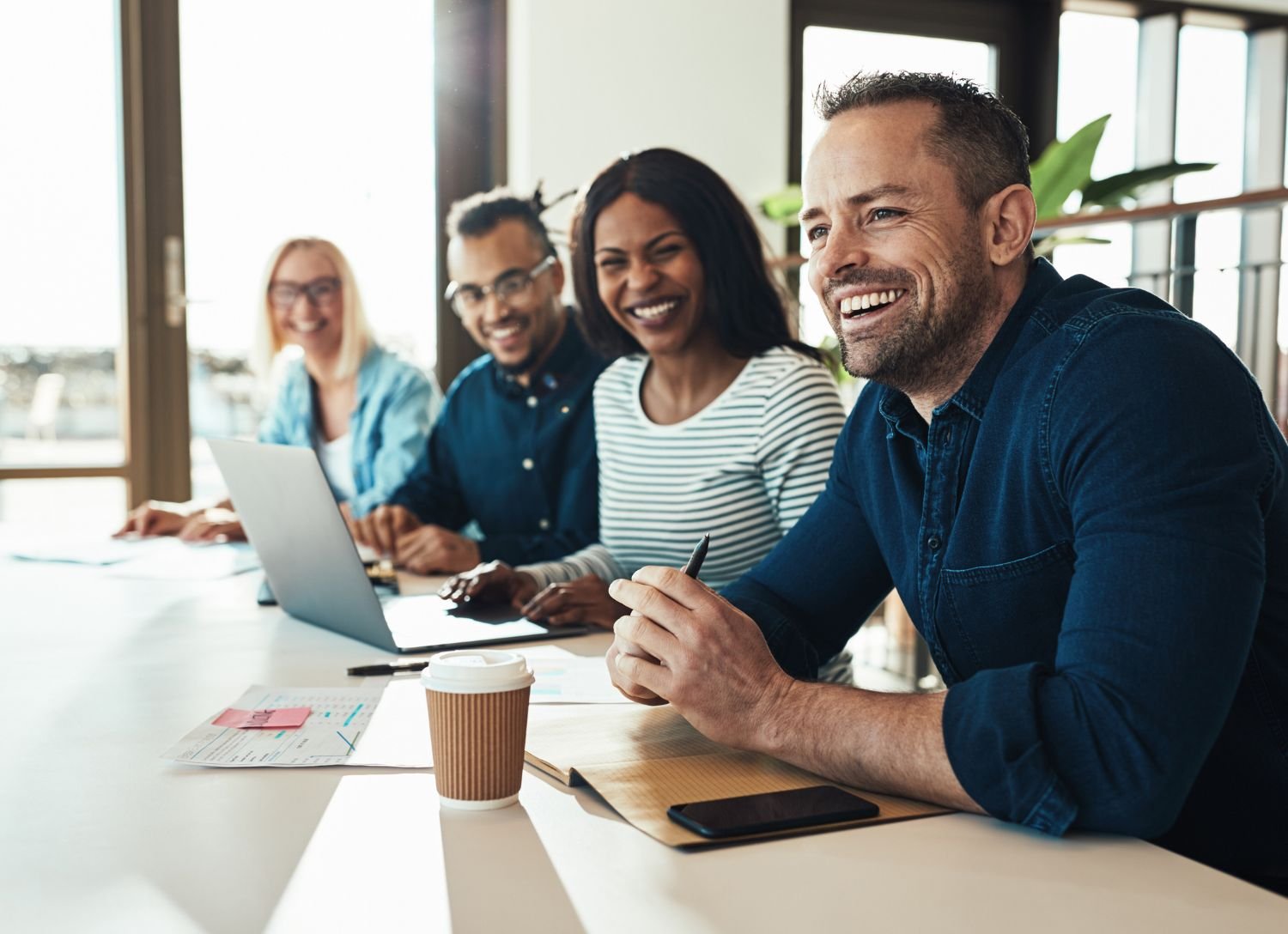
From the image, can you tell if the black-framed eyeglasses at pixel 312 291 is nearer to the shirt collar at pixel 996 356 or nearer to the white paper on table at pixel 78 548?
the white paper on table at pixel 78 548

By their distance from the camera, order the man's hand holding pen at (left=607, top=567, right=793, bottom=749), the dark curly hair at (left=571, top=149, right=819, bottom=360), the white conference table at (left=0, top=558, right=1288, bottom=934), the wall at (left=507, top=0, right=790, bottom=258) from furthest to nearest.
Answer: the wall at (left=507, top=0, right=790, bottom=258) < the dark curly hair at (left=571, top=149, right=819, bottom=360) < the man's hand holding pen at (left=607, top=567, right=793, bottom=749) < the white conference table at (left=0, top=558, right=1288, bottom=934)

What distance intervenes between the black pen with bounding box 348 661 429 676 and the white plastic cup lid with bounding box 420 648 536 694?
1.37ft

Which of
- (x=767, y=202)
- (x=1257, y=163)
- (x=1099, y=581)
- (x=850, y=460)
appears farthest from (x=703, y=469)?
(x=1257, y=163)

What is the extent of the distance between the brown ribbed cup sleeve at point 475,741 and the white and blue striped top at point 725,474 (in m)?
0.87

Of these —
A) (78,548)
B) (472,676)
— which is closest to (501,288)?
(78,548)

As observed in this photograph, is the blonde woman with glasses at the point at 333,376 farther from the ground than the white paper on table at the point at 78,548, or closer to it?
farther from the ground

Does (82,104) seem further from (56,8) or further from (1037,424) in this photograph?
(1037,424)

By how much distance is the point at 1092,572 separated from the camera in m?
0.83

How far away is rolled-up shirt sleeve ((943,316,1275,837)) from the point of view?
0.77 m

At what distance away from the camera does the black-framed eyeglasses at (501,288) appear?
235 cm

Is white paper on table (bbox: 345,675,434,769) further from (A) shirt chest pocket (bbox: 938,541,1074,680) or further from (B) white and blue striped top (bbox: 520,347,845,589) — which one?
(B) white and blue striped top (bbox: 520,347,845,589)

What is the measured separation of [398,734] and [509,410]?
4.51 ft

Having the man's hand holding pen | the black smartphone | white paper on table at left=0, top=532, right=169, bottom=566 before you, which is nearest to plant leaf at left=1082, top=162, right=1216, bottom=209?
white paper on table at left=0, top=532, right=169, bottom=566

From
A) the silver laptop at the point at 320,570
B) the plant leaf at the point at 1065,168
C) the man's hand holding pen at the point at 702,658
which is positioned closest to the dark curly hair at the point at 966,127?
the man's hand holding pen at the point at 702,658
